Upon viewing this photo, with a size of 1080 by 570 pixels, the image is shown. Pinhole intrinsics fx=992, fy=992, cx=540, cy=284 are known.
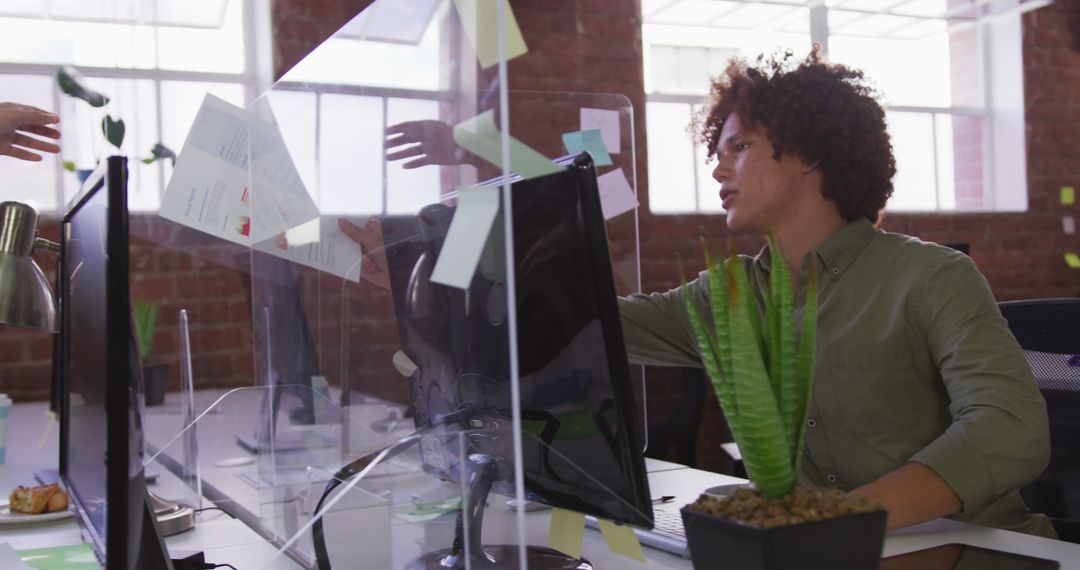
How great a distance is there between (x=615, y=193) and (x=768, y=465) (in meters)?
2.65

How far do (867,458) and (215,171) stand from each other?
1.01 metres

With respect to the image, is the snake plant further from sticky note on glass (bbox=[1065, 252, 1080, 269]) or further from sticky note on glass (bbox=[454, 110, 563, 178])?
sticky note on glass (bbox=[1065, 252, 1080, 269])

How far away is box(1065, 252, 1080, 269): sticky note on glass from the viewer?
15.9ft

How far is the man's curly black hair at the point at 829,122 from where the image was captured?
59.7 inches

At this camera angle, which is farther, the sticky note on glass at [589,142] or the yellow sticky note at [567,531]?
the sticky note on glass at [589,142]

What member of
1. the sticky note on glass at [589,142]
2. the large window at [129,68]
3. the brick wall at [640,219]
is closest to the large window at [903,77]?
the brick wall at [640,219]

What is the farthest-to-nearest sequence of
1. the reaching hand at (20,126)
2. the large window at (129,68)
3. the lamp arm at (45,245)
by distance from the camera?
the large window at (129,68)
the reaching hand at (20,126)
the lamp arm at (45,245)

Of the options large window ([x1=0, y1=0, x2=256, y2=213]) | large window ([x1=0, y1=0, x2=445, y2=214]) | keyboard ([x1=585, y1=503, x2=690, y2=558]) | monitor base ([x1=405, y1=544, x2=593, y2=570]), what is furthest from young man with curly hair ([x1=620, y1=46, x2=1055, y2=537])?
large window ([x1=0, y1=0, x2=256, y2=213])

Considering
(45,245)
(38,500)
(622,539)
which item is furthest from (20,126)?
(622,539)

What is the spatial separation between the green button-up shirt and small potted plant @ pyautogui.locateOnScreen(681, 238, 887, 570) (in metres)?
0.47

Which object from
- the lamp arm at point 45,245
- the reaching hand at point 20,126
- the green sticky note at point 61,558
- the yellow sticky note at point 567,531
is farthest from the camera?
the reaching hand at point 20,126

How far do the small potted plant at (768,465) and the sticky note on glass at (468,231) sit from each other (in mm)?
175

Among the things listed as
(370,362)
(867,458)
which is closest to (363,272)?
(370,362)

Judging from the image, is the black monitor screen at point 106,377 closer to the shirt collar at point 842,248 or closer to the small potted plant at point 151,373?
the shirt collar at point 842,248
